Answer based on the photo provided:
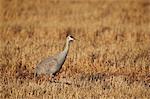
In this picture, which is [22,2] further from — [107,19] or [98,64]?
[98,64]

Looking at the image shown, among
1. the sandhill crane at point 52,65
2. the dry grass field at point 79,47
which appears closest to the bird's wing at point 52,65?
the sandhill crane at point 52,65

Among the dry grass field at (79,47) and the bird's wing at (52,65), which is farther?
the bird's wing at (52,65)

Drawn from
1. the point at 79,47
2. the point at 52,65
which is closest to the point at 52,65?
the point at 52,65

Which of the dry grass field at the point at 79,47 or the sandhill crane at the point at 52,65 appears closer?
the dry grass field at the point at 79,47

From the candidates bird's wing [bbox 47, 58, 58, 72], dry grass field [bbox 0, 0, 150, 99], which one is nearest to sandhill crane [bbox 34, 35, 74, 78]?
bird's wing [bbox 47, 58, 58, 72]

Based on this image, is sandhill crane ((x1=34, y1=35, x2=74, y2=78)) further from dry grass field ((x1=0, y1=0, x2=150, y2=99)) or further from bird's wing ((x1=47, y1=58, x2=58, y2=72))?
dry grass field ((x1=0, y1=0, x2=150, y2=99))

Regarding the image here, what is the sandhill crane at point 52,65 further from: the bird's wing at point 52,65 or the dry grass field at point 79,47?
the dry grass field at point 79,47

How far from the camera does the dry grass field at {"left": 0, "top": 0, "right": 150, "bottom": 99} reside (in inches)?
396

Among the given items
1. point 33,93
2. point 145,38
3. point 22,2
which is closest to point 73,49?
point 145,38

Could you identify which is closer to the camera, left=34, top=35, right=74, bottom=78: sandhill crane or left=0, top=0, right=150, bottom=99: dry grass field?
left=0, top=0, right=150, bottom=99: dry grass field

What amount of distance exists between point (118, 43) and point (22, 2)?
1000cm

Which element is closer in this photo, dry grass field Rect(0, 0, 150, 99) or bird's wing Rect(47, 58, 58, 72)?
dry grass field Rect(0, 0, 150, 99)

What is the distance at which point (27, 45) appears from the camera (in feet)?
49.6

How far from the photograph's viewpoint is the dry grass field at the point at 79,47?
10062 mm
